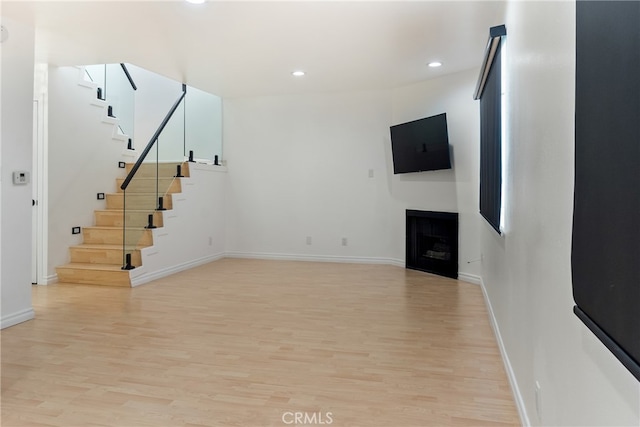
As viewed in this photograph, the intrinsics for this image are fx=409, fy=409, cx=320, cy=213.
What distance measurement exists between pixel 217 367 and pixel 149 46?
132 inches

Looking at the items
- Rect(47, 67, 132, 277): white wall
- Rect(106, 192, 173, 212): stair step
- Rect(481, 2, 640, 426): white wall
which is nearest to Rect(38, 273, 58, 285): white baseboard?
Rect(47, 67, 132, 277): white wall

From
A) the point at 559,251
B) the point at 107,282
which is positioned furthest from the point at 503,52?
the point at 107,282

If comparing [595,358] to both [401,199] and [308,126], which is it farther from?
[308,126]

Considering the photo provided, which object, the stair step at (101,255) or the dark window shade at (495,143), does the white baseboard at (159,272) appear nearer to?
the stair step at (101,255)

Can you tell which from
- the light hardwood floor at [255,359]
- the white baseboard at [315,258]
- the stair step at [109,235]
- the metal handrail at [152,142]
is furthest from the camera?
the white baseboard at [315,258]

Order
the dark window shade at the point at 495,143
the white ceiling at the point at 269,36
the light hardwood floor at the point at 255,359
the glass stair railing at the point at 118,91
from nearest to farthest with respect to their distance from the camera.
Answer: the light hardwood floor at the point at 255,359 → the dark window shade at the point at 495,143 → the white ceiling at the point at 269,36 → the glass stair railing at the point at 118,91

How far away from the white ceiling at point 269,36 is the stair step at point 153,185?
4.56ft

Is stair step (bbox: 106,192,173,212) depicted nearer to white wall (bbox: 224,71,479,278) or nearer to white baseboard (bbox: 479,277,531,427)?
white wall (bbox: 224,71,479,278)

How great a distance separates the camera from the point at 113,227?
540 centimetres

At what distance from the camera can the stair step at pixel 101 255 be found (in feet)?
16.3

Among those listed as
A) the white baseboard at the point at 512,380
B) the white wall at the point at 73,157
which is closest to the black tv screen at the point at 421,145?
the white baseboard at the point at 512,380

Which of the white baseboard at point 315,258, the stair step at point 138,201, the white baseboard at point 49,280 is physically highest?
the stair step at point 138,201

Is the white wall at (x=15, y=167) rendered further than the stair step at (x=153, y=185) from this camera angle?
No

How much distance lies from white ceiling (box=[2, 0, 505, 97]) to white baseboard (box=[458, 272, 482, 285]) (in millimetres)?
2525
